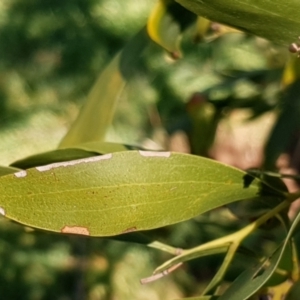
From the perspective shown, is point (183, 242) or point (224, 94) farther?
point (183, 242)

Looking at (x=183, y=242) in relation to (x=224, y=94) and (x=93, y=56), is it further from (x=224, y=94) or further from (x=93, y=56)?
(x=93, y=56)

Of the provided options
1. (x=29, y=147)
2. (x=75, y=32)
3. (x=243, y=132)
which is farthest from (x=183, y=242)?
(x=75, y=32)

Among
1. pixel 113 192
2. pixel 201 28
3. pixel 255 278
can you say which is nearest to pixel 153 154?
pixel 113 192

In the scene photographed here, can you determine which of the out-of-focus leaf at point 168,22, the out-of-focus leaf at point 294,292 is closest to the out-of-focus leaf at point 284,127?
the out-of-focus leaf at point 168,22

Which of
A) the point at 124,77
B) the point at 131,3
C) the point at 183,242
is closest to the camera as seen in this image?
Result: the point at 124,77

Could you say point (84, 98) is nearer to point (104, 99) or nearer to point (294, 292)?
point (104, 99)
